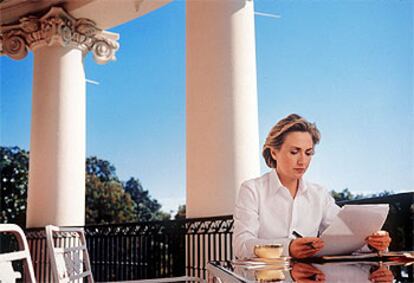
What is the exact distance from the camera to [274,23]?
1427 cm

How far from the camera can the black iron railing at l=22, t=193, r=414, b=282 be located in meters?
4.34

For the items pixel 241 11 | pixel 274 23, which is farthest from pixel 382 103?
pixel 241 11

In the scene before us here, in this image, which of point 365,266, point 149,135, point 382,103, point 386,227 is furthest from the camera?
point 149,135

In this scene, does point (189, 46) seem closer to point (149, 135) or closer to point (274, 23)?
point (274, 23)

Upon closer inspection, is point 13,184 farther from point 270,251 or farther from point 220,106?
point 270,251

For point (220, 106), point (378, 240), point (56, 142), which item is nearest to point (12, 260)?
point (378, 240)

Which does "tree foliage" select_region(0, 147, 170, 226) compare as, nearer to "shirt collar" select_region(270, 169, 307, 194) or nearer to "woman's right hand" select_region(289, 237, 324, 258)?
"shirt collar" select_region(270, 169, 307, 194)

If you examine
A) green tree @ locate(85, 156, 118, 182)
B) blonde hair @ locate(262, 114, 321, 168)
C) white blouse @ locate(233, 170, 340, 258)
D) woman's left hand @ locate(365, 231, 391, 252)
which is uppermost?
green tree @ locate(85, 156, 118, 182)

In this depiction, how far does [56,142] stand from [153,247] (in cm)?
212

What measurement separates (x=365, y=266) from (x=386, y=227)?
1.39 metres

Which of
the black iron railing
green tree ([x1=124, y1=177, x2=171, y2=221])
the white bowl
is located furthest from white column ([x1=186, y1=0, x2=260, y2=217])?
green tree ([x1=124, y1=177, x2=171, y2=221])

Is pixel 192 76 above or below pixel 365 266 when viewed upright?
above

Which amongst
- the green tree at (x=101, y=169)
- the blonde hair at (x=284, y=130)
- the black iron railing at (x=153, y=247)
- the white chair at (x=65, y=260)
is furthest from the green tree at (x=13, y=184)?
the blonde hair at (x=284, y=130)

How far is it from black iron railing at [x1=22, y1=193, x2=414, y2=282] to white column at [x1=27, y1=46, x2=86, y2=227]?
1.26 feet
